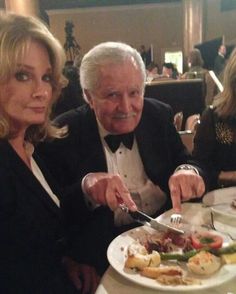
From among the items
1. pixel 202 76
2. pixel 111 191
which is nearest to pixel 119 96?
pixel 111 191

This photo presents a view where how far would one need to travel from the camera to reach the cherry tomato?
3.61ft

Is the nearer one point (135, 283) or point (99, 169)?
point (135, 283)

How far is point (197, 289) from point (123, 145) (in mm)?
954

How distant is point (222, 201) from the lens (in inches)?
56.2

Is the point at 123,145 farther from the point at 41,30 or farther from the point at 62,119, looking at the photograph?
the point at 41,30

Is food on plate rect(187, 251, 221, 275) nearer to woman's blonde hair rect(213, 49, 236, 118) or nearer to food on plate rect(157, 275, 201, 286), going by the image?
food on plate rect(157, 275, 201, 286)

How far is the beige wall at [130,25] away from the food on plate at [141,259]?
47.8 feet

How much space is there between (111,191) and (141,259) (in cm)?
29

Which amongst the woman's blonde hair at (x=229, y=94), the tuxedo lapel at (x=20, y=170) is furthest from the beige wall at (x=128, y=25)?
the tuxedo lapel at (x=20, y=170)

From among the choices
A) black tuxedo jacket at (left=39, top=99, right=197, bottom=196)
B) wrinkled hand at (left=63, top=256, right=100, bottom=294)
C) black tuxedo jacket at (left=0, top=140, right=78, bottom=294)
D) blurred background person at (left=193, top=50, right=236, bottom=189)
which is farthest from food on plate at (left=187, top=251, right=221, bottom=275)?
blurred background person at (left=193, top=50, right=236, bottom=189)

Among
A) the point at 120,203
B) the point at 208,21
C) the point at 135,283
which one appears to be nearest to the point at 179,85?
the point at 120,203

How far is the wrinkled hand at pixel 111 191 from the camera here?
1242mm

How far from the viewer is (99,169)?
1.75m

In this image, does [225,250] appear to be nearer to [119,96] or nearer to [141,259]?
[141,259]
